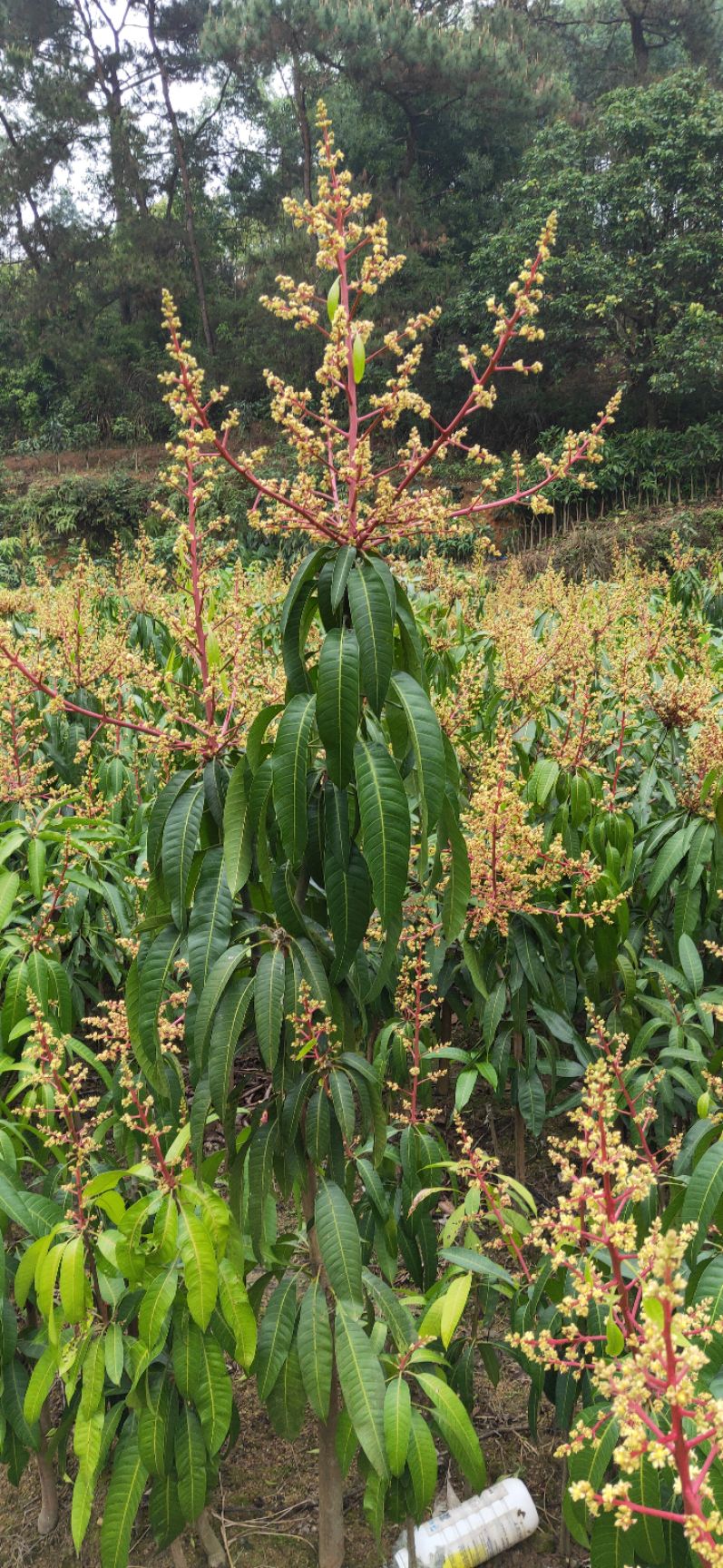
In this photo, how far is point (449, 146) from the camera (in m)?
21.3

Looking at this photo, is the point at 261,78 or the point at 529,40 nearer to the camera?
the point at 529,40

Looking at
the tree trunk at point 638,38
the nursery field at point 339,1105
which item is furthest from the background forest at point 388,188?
the nursery field at point 339,1105

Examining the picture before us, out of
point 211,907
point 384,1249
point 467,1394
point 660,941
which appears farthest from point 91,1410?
point 660,941

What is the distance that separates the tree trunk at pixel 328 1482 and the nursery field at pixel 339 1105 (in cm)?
1

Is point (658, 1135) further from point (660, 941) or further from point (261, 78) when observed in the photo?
point (261, 78)

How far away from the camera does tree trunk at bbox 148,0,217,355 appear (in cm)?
2227

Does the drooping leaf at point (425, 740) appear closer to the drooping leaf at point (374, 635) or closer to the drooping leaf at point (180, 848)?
the drooping leaf at point (374, 635)

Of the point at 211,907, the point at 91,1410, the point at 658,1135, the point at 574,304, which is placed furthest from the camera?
the point at 574,304

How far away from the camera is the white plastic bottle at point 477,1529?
1813 millimetres

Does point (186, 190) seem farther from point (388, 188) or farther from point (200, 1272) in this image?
point (200, 1272)

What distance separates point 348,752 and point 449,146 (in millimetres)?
24762

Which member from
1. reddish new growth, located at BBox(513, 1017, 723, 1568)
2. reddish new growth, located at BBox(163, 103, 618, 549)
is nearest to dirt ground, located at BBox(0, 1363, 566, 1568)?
reddish new growth, located at BBox(513, 1017, 723, 1568)

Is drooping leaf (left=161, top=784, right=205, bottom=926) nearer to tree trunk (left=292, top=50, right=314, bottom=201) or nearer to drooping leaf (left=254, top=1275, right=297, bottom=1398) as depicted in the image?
drooping leaf (left=254, top=1275, right=297, bottom=1398)

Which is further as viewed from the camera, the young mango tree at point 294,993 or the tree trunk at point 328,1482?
the tree trunk at point 328,1482
